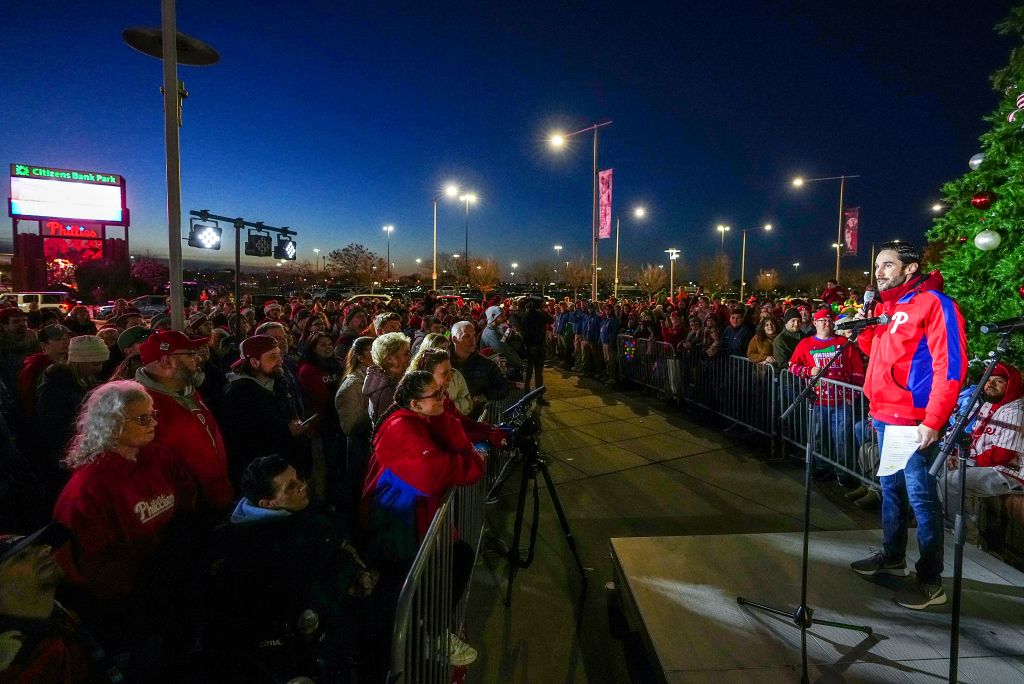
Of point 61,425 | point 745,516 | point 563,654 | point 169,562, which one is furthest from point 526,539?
point 61,425

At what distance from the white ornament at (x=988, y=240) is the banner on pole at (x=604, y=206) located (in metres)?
13.6


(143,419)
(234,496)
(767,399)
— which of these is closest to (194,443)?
(143,419)

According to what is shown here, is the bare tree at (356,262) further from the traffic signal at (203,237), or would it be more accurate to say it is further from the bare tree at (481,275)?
the traffic signal at (203,237)

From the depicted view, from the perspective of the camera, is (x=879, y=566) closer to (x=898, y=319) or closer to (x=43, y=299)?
(x=898, y=319)

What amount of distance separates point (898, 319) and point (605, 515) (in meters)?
2.96

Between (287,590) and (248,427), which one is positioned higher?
(248,427)

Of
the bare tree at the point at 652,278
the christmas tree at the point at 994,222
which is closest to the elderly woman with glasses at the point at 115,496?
the christmas tree at the point at 994,222

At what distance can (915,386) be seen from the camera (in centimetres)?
324

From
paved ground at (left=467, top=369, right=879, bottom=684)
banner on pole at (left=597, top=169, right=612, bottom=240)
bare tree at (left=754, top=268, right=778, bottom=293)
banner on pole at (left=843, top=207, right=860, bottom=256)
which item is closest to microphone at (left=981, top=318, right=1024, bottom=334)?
paved ground at (left=467, top=369, right=879, bottom=684)

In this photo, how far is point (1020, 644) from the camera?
2861 millimetres

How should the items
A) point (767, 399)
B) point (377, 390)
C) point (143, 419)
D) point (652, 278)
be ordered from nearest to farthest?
1. point (143, 419)
2. point (377, 390)
3. point (767, 399)
4. point (652, 278)

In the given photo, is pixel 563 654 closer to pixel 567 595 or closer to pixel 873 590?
pixel 567 595

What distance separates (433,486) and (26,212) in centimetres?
5892

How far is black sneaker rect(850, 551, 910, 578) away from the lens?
11.4 feet
